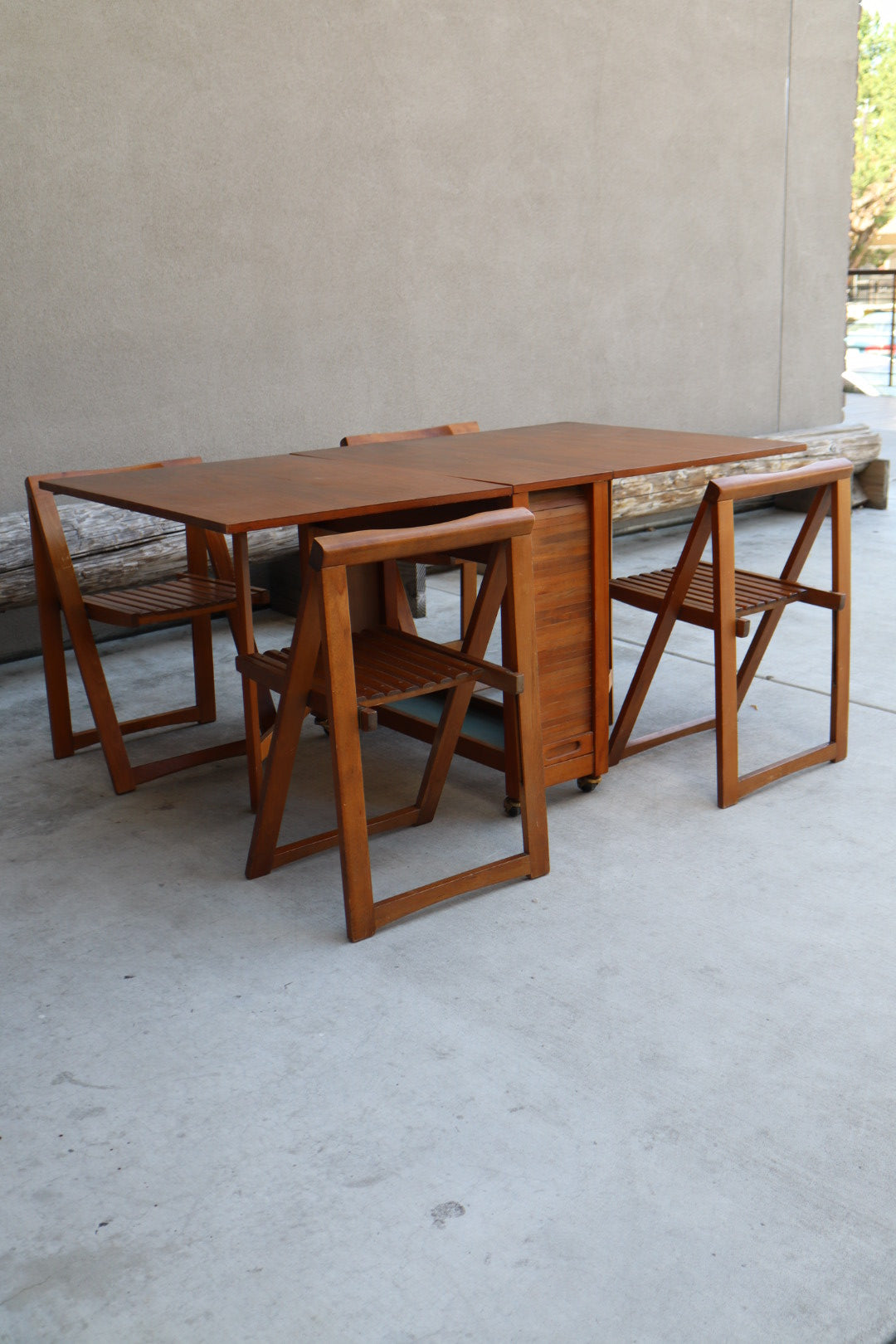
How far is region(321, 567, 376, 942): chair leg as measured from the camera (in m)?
2.21

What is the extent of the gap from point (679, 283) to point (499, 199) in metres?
1.28

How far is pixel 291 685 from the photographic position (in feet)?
7.98

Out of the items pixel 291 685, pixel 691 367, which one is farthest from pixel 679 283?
pixel 291 685

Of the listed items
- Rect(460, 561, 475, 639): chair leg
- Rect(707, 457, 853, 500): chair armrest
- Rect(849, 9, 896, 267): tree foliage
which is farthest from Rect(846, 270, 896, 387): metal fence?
Rect(849, 9, 896, 267): tree foliage

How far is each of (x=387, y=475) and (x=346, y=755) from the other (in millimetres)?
897

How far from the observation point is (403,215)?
503 cm

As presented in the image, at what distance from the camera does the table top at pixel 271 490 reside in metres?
2.39

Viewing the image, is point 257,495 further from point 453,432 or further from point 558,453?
point 453,432

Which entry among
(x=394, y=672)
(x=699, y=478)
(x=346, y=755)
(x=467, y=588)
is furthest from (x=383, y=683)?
(x=699, y=478)

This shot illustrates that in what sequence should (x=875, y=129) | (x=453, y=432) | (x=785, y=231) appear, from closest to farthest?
(x=453, y=432) → (x=785, y=231) → (x=875, y=129)

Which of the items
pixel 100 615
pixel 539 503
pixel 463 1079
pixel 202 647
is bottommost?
pixel 463 1079

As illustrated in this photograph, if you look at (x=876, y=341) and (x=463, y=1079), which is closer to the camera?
(x=463, y=1079)

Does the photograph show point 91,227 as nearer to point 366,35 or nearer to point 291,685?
point 366,35

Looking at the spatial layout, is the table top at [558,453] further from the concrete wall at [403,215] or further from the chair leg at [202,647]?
the concrete wall at [403,215]
